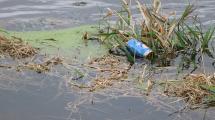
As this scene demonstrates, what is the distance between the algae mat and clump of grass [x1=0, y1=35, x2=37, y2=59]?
0.16 m

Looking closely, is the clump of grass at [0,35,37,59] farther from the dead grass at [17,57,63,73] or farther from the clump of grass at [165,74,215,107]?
the clump of grass at [165,74,215,107]

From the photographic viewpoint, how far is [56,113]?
3.74 metres

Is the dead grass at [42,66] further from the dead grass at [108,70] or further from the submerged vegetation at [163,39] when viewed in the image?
the submerged vegetation at [163,39]

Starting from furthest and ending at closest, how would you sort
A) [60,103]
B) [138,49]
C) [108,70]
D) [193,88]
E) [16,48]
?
[16,48], [138,49], [108,70], [193,88], [60,103]

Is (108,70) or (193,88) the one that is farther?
(108,70)

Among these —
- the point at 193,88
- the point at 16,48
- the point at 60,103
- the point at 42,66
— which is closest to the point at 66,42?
the point at 16,48

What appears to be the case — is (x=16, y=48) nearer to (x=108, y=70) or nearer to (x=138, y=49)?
(x=108, y=70)

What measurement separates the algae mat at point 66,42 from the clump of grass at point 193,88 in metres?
1.13

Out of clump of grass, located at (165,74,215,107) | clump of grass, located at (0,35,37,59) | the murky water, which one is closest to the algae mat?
clump of grass, located at (0,35,37,59)

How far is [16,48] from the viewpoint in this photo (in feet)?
16.4

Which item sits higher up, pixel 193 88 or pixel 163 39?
pixel 163 39

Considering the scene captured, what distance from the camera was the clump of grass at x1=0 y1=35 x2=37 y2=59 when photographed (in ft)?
16.2

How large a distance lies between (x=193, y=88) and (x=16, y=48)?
6.65 ft

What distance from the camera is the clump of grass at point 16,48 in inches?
194
